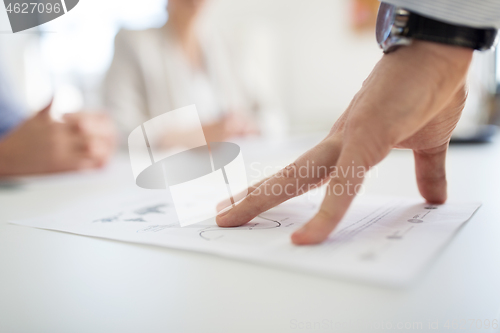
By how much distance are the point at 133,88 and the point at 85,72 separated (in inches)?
34.0

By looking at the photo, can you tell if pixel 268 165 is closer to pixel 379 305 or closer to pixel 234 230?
pixel 234 230

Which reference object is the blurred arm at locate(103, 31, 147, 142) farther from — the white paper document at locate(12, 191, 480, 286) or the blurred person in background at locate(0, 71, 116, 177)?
the white paper document at locate(12, 191, 480, 286)

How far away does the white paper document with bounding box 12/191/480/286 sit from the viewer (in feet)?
0.89

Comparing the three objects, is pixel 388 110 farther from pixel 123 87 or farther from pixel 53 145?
pixel 123 87

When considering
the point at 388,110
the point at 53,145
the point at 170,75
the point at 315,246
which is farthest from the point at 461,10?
the point at 170,75

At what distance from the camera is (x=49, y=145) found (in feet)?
2.85

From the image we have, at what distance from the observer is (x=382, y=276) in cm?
25

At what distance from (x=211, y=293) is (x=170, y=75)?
1.59m

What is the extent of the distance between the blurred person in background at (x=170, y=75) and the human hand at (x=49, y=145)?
52 cm

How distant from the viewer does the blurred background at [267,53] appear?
1910 mm

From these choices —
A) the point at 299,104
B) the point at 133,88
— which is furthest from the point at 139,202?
the point at 299,104

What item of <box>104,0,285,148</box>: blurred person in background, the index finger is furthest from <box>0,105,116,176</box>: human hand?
the index finger

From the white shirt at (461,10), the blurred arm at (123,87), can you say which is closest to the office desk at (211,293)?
the white shirt at (461,10)

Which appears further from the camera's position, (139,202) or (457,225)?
(139,202)
